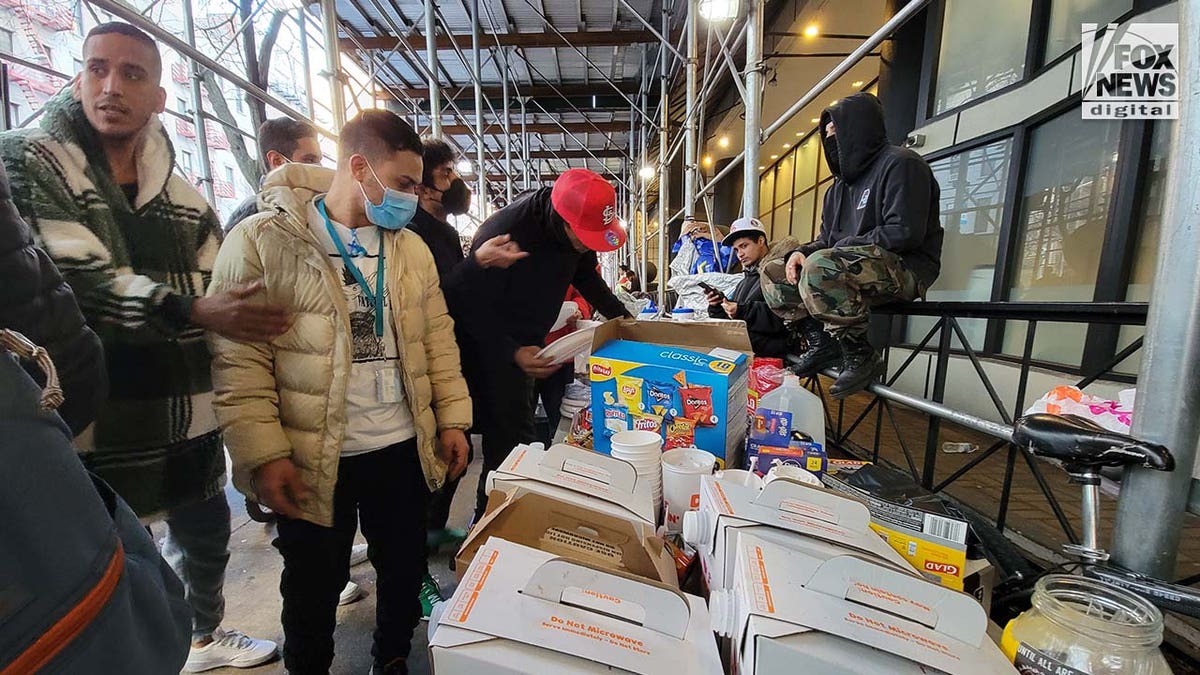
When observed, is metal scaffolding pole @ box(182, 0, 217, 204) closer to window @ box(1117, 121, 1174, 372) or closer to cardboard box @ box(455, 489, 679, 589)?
cardboard box @ box(455, 489, 679, 589)

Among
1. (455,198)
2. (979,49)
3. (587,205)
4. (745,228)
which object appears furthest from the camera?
(979,49)

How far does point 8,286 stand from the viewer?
654mm

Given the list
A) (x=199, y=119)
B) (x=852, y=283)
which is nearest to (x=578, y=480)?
(x=852, y=283)

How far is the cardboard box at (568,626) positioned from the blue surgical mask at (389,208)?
3.08 ft

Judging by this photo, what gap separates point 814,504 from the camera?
676 mm

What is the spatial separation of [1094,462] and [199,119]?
3603 millimetres

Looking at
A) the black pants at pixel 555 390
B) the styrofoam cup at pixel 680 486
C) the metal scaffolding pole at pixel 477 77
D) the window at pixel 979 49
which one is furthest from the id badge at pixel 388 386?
the metal scaffolding pole at pixel 477 77

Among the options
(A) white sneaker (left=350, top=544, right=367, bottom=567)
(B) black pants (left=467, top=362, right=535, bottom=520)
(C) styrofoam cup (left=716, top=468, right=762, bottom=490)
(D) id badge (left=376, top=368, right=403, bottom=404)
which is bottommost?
(A) white sneaker (left=350, top=544, right=367, bottom=567)

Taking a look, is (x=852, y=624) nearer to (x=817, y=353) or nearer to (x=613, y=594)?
(x=613, y=594)

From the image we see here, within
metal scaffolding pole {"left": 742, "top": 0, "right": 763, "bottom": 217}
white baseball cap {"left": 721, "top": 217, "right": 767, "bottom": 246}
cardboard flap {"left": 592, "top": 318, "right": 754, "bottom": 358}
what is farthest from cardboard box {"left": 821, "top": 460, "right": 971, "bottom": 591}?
metal scaffolding pole {"left": 742, "top": 0, "right": 763, "bottom": 217}

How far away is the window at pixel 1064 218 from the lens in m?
2.97

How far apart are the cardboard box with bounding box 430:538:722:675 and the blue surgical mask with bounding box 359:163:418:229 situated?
37.0 inches

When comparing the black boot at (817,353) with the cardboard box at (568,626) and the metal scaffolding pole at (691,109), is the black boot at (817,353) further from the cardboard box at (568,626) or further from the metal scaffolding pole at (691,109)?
the metal scaffolding pole at (691,109)

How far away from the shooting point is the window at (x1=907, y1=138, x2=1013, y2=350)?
3.74m
